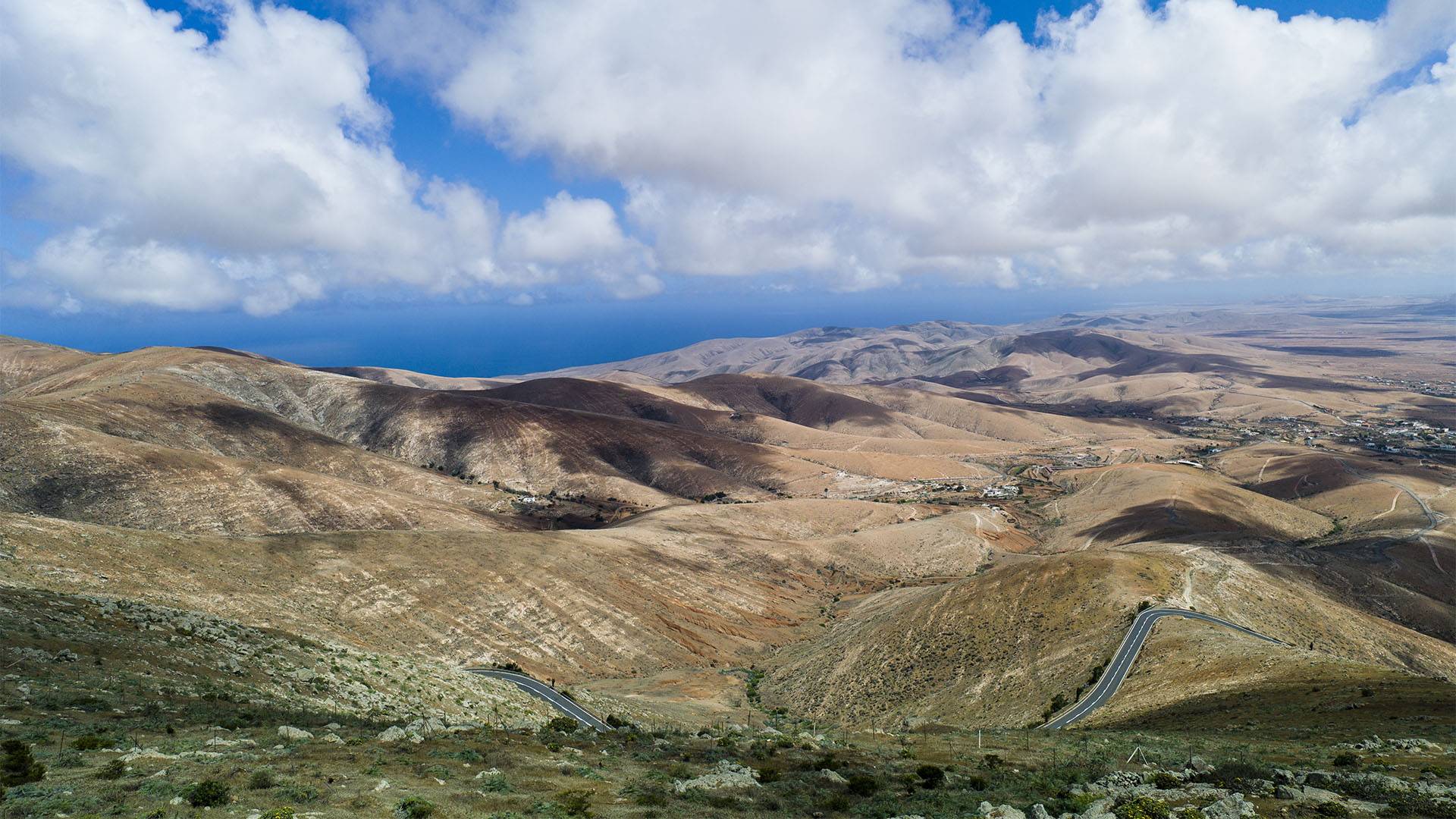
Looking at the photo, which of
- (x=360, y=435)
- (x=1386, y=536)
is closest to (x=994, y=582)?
(x=1386, y=536)

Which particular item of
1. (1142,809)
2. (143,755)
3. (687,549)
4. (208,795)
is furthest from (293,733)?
(687,549)

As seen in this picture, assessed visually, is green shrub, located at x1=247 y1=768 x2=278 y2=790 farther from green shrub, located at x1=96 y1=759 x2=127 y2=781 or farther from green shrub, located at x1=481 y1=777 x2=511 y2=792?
green shrub, located at x1=481 y1=777 x2=511 y2=792

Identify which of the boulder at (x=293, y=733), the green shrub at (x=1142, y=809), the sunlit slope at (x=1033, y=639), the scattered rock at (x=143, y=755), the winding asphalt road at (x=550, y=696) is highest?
the scattered rock at (x=143, y=755)

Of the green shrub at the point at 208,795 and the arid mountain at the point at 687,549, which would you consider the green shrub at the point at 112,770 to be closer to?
the green shrub at the point at 208,795

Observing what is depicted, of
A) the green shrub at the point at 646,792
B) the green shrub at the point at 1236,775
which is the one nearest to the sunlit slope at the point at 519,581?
the green shrub at the point at 646,792

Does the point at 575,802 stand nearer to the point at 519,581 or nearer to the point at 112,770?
the point at 112,770
